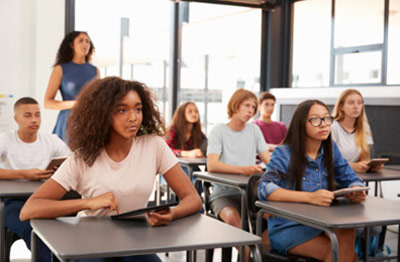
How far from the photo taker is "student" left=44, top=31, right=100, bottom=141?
4379 mm

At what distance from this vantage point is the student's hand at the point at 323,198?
2521 mm

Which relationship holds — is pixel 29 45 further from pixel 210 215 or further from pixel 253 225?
pixel 253 225

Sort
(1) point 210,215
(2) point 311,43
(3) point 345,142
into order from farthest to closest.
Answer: (2) point 311,43
(3) point 345,142
(1) point 210,215

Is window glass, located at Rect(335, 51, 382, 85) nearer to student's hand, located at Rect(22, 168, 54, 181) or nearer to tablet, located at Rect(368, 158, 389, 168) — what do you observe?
tablet, located at Rect(368, 158, 389, 168)

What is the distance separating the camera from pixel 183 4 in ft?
21.4

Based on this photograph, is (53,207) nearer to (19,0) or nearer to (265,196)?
(265,196)

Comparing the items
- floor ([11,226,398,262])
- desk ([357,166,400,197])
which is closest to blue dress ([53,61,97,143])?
floor ([11,226,398,262])

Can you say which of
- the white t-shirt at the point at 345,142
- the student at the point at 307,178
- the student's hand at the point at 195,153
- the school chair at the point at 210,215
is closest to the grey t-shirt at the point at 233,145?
the school chair at the point at 210,215

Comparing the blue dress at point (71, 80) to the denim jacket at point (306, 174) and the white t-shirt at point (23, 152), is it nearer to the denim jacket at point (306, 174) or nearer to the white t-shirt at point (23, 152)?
the white t-shirt at point (23, 152)

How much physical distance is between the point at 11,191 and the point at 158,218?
3.93 feet

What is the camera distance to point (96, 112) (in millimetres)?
2197

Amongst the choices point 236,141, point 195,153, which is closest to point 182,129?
point 195,153

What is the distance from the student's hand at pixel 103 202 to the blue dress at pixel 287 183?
2.88 ft

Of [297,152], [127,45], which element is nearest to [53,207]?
[297,152]
